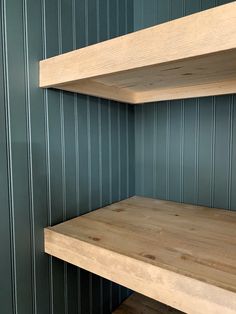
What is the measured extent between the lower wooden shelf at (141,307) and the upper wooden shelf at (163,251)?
0.46 metres

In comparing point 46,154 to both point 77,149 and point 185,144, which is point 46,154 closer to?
point 77,149

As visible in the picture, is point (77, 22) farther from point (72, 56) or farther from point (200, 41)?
point (200, 41)

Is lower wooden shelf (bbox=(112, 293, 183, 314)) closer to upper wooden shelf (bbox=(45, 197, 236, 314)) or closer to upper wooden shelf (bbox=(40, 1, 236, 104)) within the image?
upper wooden shelf (bbox=(45, 197, 236, 314))

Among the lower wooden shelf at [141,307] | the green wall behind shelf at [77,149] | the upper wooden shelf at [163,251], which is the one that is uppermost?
the green wall behind shelf at [77,149]

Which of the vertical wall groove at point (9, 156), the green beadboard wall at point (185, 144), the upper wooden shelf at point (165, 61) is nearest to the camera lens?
the upper wooden shelf at point (165, 61)

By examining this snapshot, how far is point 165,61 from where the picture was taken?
22.6 inches

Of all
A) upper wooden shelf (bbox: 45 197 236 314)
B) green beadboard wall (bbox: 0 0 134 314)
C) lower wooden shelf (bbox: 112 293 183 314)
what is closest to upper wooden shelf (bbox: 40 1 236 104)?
green beadboard wall (bbox: 0 0 134 314)

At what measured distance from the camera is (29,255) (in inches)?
33.0

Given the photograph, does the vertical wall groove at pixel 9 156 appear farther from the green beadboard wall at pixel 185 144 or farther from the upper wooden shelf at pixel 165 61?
the green beadboard wall at pixel 185 144

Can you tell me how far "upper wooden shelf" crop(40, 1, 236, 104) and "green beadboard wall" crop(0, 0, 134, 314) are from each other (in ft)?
0.30

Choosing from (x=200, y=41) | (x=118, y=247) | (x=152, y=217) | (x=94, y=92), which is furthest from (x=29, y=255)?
(x=200, y=41)

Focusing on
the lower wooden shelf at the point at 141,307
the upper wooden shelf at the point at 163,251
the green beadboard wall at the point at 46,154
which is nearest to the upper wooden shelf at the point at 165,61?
the green beadboard wall at the point at 46,154

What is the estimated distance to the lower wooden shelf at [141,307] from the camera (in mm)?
1126

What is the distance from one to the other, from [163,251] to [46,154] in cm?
50
